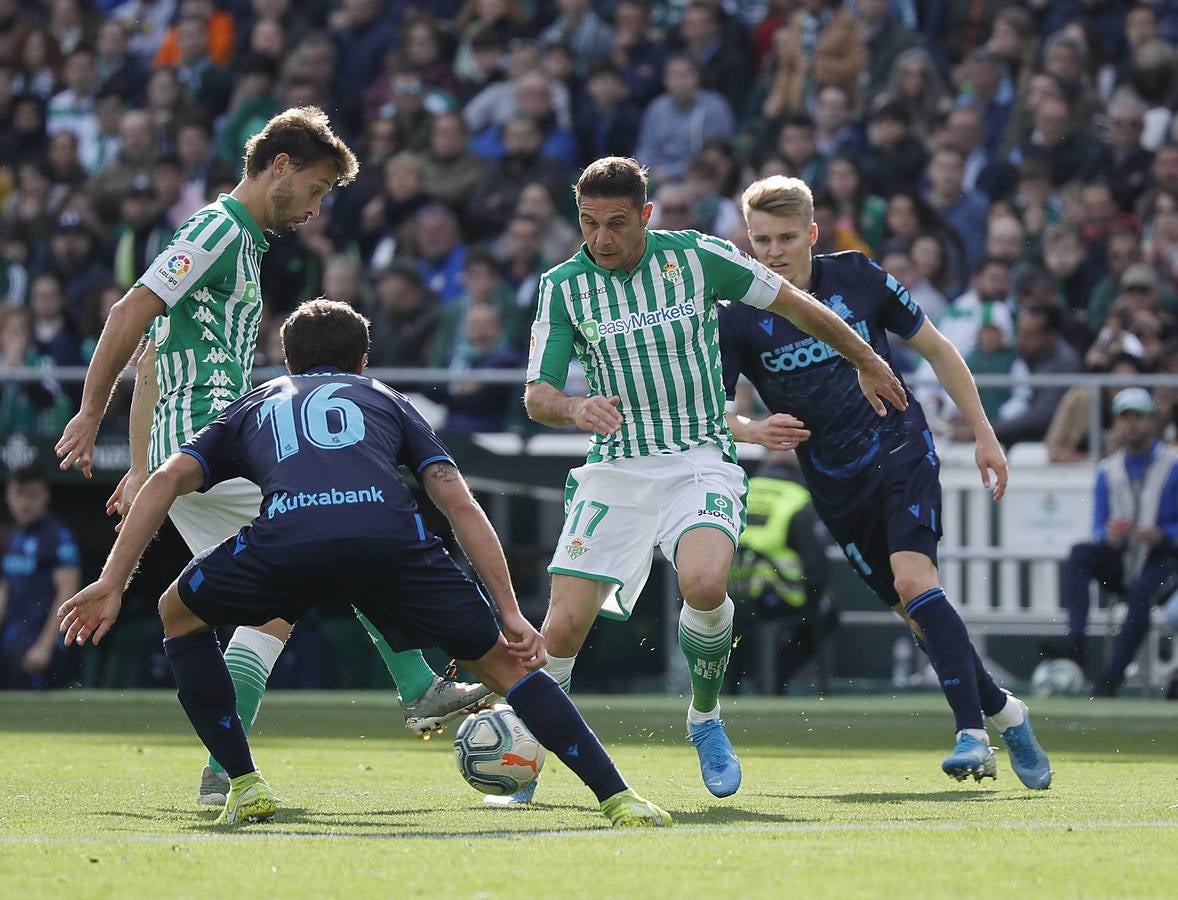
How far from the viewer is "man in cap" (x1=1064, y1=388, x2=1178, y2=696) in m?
13.3

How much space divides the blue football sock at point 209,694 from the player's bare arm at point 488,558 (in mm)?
837

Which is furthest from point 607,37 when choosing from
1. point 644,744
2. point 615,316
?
point 615,316

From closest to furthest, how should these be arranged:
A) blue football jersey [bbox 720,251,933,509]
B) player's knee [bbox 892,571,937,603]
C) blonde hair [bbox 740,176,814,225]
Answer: player's knee [bbox 892,571,937,603] < blonde hair [bbox 740,176,814,225] < blue football jersey [bbox 720,251,933,509]

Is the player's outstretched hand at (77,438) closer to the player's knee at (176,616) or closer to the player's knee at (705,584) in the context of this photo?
the player's knee at (176,616)

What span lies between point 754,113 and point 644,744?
903 centimetres

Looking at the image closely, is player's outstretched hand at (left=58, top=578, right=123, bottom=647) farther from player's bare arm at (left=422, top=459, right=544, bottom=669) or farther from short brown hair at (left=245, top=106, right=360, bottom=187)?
short brown hair at (left=245, top=106, right=360, bottom=187)

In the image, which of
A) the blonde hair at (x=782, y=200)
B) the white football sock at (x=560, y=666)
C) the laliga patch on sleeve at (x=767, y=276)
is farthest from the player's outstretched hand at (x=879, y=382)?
the white football sock at (x=560, y=666)

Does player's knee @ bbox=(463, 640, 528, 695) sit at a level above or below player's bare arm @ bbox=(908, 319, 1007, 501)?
below

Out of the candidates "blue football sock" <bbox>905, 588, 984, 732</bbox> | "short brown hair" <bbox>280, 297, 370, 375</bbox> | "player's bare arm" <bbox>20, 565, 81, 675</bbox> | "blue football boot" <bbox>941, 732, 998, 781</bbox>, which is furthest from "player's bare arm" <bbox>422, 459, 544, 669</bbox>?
"player's bare arm" <bbox>20, 565, 81, 675</bbox>

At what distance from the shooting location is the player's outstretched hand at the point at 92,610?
5703mm

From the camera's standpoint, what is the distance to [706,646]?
7.32 metres

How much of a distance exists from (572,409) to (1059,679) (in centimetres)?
766

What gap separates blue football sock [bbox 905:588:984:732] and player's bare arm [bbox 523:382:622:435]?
Answer: 1.38 metres

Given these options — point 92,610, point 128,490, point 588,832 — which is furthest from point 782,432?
point 92,610
